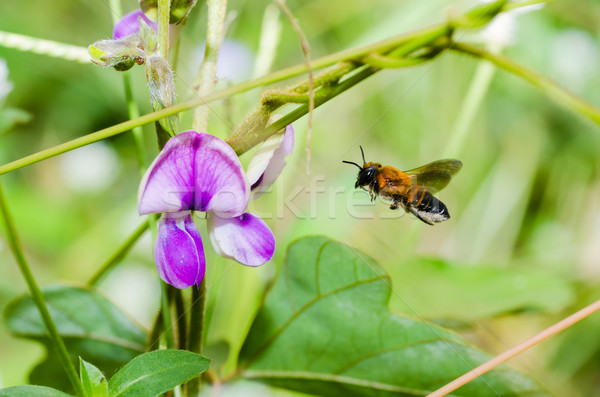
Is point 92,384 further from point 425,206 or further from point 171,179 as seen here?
point 425,206

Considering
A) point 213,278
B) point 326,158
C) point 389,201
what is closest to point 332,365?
point 213,278

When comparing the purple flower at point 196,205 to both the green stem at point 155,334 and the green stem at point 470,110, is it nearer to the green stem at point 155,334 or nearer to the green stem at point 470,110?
the green stem at point 155,334

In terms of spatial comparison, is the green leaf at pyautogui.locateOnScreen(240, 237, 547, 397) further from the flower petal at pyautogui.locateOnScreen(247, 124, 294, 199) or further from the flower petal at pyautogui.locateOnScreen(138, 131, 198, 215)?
the flower petal at pyautogui.locateOnScreen(138, 131, 198, 215)

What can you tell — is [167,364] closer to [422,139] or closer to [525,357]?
[525,357]

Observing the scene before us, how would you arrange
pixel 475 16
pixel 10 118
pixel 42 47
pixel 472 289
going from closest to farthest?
pixel 475 16 → pixel 10 118 → pixel 42 47 → pixel 472 289

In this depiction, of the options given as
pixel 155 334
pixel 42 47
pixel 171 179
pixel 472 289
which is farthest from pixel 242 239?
pixel 472 289

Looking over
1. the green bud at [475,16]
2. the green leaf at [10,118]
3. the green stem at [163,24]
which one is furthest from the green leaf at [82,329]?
the green bud at [475,16]
